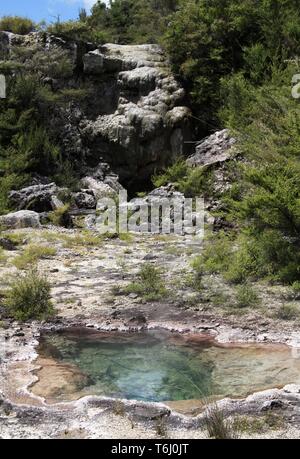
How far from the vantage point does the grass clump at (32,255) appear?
9.55 m

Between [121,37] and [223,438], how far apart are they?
24724 millimetres

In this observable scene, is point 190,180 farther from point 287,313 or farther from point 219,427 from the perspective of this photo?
point 219,427

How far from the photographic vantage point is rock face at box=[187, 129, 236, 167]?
16297 millimetres

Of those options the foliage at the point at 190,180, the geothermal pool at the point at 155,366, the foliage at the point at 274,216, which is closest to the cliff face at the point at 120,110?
the foliage at the point at 190,180

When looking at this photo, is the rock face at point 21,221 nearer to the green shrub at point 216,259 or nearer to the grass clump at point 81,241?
the grass clump at point 81,241

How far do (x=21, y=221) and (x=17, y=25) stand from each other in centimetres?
1199

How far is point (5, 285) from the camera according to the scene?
8.26 meters

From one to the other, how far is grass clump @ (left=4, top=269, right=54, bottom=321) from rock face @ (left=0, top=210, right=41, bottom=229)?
6.49m

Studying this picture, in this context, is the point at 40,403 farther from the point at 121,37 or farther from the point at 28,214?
the point at 121,37

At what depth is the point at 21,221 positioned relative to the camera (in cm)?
1353

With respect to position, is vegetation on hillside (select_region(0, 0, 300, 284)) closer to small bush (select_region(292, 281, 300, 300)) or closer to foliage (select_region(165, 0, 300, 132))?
foliage (select_region(165, 0, 300, 132))

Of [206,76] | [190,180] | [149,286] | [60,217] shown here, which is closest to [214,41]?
[206,76]
